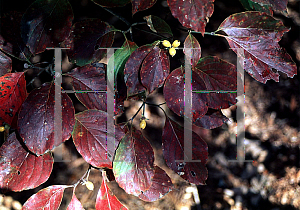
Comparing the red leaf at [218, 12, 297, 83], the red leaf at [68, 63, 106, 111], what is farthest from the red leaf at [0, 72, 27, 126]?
the red leaf at [218, 12, 297, 83]

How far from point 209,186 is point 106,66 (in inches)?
38.1

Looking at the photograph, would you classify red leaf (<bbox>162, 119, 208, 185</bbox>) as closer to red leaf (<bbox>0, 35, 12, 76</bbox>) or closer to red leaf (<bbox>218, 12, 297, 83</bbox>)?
red leaf (<bbox>218, 12, 297, 83</bbox>)

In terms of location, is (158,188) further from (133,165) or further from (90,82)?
(90,82)

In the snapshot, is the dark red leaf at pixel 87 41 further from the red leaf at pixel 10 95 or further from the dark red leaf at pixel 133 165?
the dark red leaf at pixel 133 165

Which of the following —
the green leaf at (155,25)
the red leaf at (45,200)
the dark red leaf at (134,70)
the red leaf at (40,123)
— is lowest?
the red leaf at (45,200)

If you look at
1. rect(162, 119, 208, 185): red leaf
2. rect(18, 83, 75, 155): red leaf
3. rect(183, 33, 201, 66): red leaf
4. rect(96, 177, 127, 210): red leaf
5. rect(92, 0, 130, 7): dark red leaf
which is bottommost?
rect(96, 177, 127, 210): red leaf

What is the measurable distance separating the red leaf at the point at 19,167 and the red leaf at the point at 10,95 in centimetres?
11

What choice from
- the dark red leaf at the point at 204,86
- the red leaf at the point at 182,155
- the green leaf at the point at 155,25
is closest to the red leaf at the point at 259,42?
the dark red leaf at the point at 204,86

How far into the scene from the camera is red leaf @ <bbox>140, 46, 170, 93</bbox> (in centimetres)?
71

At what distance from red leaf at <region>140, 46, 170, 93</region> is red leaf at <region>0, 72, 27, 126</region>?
404 millimetres

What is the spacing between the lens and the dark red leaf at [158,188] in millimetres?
874

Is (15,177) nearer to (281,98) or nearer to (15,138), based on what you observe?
(15,138)

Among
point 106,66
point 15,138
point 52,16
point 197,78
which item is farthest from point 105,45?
point 15,138

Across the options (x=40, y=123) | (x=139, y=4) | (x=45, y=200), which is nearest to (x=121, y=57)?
(x=139, y=4)
